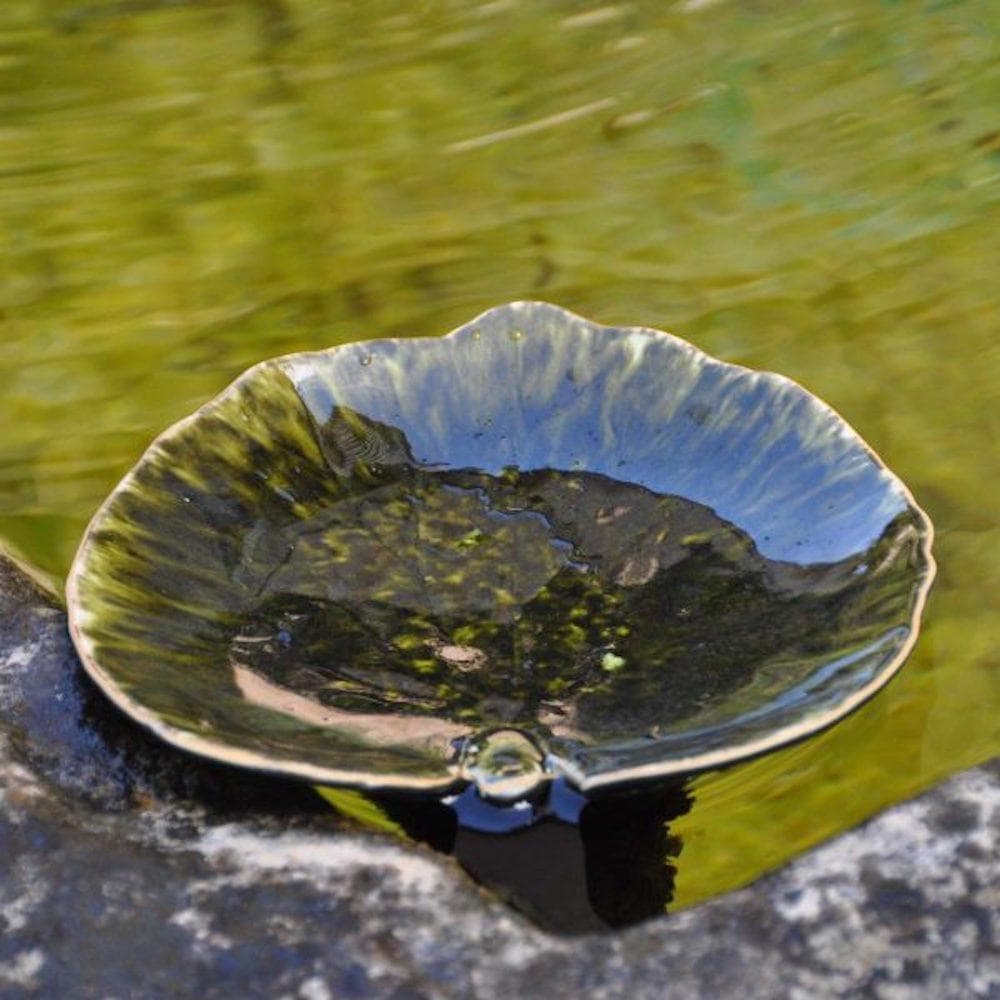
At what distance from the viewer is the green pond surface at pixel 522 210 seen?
3061 mm

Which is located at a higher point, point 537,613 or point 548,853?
point 537,613

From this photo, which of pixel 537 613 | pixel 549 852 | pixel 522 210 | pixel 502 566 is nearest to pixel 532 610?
pixel 537 613

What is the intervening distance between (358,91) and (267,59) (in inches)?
13.0

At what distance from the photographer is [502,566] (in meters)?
2.31

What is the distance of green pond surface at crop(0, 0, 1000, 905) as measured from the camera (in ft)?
10.0

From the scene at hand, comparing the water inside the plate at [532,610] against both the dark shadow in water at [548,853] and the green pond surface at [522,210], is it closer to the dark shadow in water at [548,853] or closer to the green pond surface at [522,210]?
the dark shadow in water at [548,853]

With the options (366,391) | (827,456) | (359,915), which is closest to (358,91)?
(366,391)

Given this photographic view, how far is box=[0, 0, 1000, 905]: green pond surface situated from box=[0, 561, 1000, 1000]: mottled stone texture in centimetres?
76

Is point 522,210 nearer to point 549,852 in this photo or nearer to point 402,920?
point 549,852

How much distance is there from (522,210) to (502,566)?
166 cm

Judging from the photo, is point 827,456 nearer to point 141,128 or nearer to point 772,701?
point 772,701

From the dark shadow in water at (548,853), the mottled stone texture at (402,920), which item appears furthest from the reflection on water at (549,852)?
the mottled stone texture at (402,920)

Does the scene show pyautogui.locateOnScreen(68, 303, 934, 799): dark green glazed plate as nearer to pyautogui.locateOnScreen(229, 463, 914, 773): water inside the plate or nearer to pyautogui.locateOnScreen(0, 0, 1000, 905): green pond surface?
pyautogui.locateOnScreen(229, 463, 914, 773): water inside the plate

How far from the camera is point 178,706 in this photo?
1.90 m
